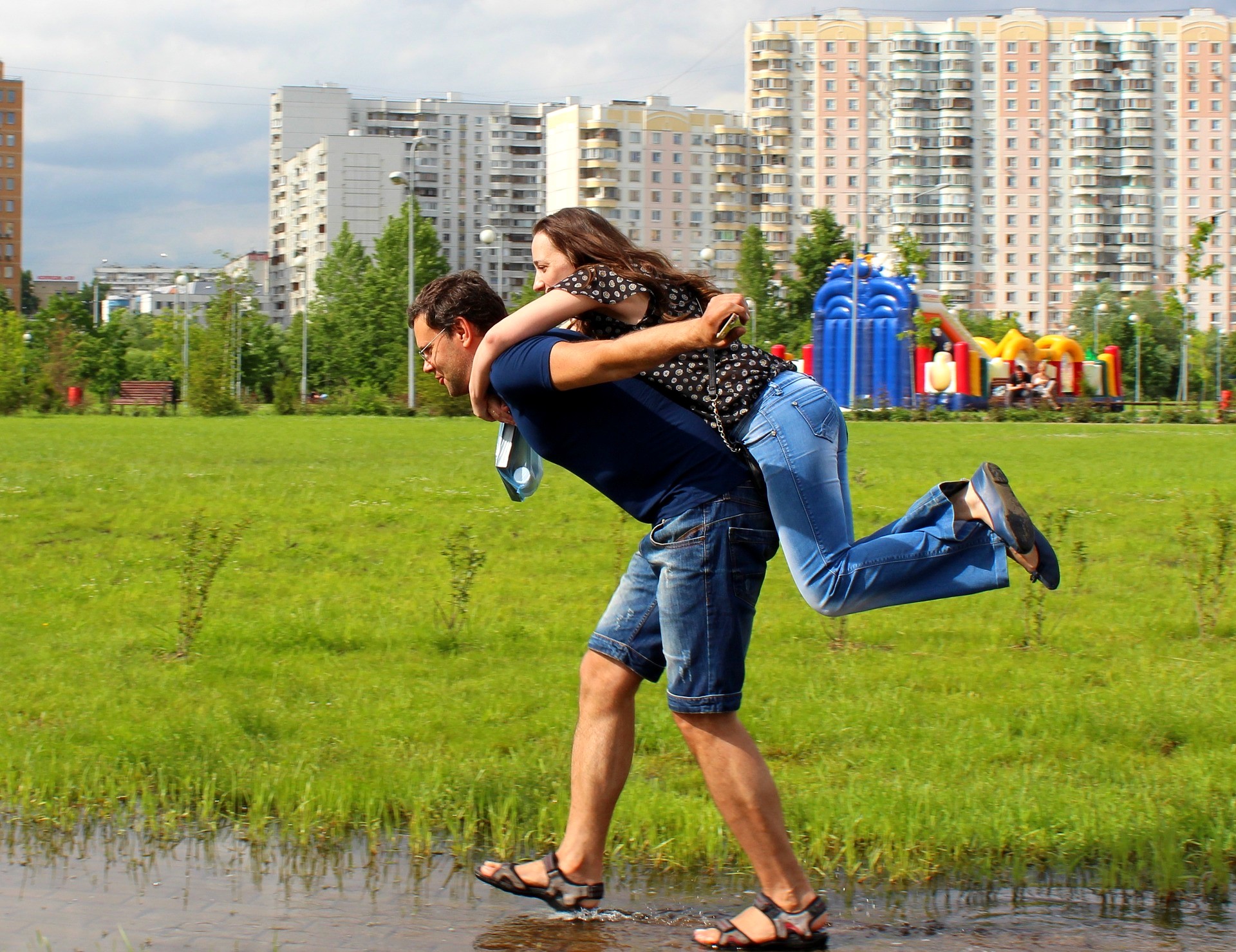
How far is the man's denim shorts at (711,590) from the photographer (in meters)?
3.46

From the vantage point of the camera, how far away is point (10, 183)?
164m

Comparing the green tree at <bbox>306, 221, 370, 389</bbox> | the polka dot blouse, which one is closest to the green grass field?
the polka dot blouse

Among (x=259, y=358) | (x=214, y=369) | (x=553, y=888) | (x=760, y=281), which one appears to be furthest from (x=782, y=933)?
(x=760, y=281)

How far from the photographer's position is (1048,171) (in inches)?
5482

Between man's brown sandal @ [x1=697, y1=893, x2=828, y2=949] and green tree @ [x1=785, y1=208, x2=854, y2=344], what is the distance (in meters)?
73.7

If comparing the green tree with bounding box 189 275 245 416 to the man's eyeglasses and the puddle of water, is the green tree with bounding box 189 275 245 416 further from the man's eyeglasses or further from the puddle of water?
the man's eyeglasses

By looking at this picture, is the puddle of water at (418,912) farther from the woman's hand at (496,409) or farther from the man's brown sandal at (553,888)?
the woman's hand at (496,409)

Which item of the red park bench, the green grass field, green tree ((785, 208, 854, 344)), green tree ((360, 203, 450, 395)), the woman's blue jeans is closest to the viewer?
the woman's blue jeans

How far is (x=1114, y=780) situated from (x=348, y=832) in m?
2.73

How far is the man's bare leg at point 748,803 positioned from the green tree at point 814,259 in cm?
7360

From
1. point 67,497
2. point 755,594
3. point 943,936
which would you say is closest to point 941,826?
point 943,936

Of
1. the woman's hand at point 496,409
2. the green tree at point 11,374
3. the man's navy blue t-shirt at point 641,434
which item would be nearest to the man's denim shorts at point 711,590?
the man's navy blue t-shirt at point 641,434

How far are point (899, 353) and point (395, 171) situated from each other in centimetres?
9707

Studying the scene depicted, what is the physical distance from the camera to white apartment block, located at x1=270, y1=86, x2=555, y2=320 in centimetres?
13775
